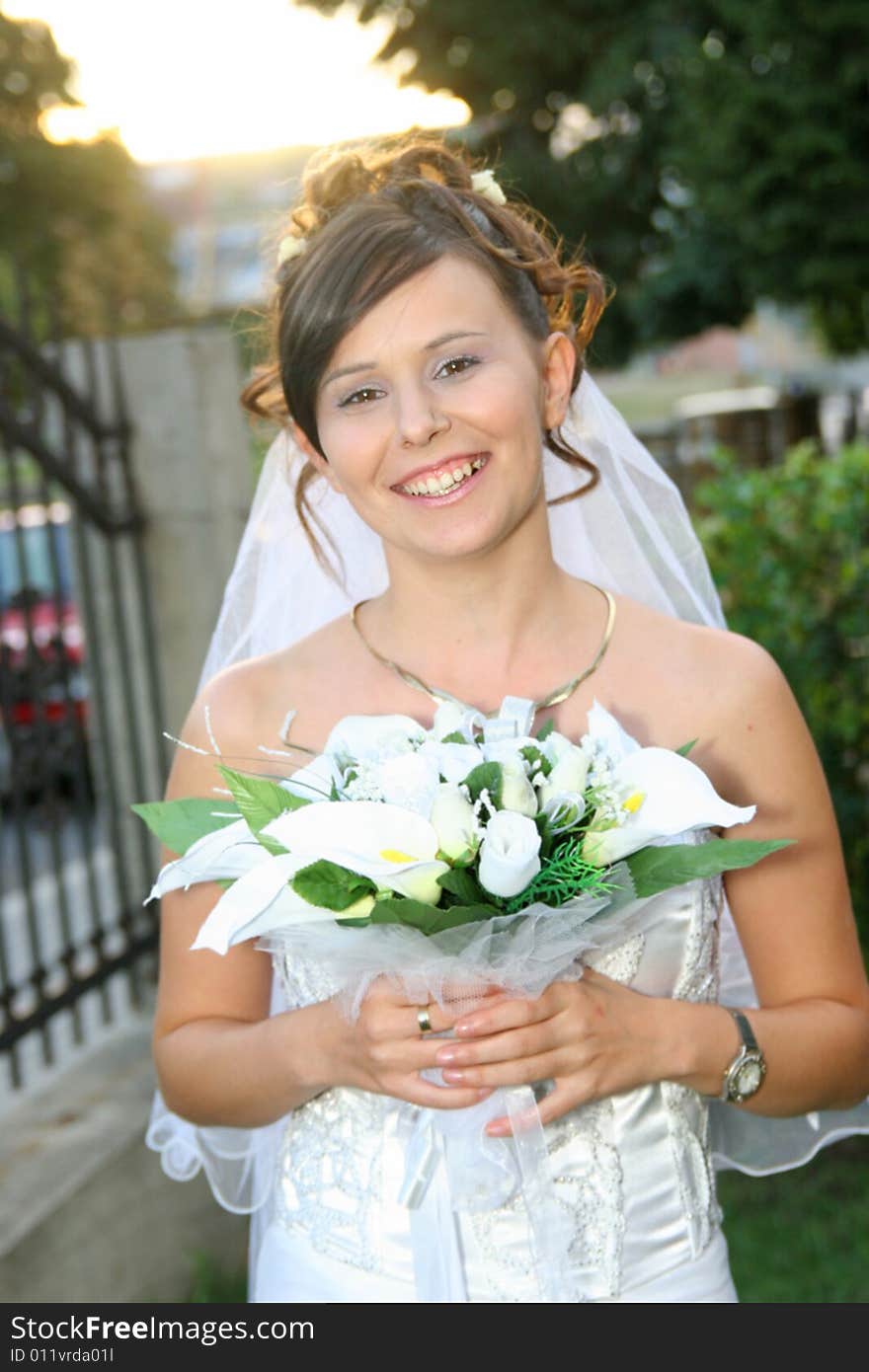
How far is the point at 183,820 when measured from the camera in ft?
7.36

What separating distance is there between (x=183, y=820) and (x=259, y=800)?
0.23 m

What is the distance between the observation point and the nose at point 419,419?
2.31 m

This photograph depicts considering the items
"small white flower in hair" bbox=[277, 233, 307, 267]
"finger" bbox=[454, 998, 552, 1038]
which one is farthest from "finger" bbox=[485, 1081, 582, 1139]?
"small white flower in hair" bbox=[277, 233, 307, 267]

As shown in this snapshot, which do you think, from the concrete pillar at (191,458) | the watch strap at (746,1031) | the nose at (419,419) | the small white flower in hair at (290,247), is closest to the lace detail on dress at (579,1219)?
the watch strap at (746,1031)

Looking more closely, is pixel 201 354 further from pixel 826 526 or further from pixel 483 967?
A: pixel 483 967

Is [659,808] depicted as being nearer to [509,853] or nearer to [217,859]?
[509,853]

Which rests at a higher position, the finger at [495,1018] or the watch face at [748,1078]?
the finger at [495,1018]

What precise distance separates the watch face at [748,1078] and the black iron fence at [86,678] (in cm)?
235

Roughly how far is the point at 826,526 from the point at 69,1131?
3191 millimetres

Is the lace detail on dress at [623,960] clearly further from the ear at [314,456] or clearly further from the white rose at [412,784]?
the ear at [314,456]

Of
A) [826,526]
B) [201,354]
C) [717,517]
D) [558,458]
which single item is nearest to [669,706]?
[558,458]

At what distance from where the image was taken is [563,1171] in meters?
2.36

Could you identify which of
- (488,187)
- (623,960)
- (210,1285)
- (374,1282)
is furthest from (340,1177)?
(210,1285)

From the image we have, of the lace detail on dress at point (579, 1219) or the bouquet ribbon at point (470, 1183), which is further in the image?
the lace detail on dress at point (579, 1219)
